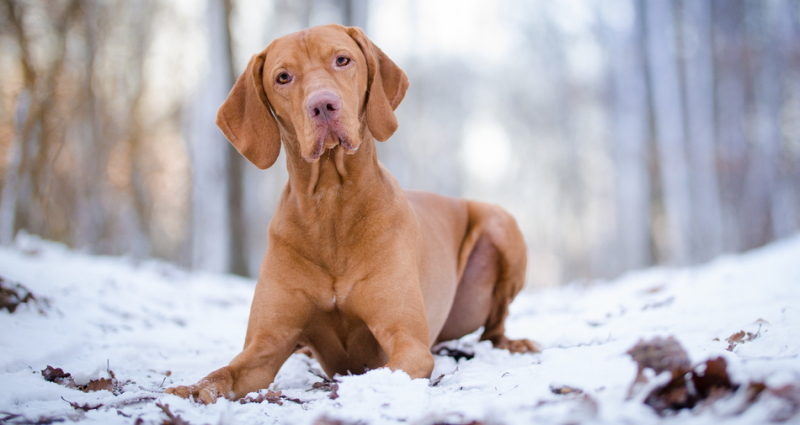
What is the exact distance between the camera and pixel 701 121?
16.5 metres

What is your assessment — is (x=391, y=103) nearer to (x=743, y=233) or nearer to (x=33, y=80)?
(x=33, y=80)

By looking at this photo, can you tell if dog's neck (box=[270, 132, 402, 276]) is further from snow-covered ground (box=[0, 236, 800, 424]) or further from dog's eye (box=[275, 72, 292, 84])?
snow-covered ground (box=[0, 236, 800, 424])

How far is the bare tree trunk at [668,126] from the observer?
14297mm

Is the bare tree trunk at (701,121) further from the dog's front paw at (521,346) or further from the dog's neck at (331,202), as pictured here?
the dog's neck at (331,202)

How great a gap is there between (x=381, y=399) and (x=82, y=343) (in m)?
2.35

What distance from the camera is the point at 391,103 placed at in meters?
3.06

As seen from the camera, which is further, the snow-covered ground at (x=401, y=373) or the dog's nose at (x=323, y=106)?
the dog's nose at (x=323, y=106)

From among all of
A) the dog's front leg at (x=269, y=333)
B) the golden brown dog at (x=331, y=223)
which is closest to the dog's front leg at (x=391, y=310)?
the golden brown dog at (x=331, y=223)

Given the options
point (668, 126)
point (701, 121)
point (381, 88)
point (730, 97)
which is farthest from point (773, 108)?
point (381, 88)

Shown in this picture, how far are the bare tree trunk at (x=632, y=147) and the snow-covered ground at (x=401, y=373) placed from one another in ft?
33.6

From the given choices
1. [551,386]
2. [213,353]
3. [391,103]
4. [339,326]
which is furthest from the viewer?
[213,353]

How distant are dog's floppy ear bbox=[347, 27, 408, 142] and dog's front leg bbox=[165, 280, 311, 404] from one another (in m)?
0.97

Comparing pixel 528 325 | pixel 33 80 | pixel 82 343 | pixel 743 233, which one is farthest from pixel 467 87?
pixel 82 343

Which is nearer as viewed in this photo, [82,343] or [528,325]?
[82,343]
